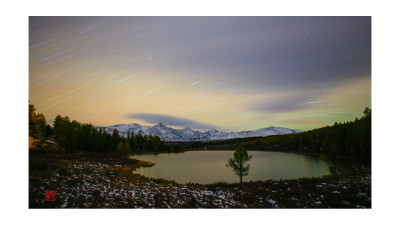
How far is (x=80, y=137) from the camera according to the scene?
2395 inches

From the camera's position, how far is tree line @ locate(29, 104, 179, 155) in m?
21.3

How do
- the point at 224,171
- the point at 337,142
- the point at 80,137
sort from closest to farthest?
the point at 224,171
the point at 337,142
the point at 80,137

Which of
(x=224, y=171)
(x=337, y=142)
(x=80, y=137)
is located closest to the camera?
(x=224, y=171)

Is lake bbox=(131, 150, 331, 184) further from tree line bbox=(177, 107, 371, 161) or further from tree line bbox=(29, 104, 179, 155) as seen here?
tree line bbox=(29, 104, 179, 155)

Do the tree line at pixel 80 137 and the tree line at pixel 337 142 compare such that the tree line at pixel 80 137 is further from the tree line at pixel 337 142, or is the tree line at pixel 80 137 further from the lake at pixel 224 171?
the tree line at pixel 337 142

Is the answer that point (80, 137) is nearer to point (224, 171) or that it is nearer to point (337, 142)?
point (224, 171)

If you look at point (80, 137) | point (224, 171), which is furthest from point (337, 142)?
point (80, 137)

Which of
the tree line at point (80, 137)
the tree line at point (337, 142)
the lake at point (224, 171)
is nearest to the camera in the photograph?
the tree line at point (80, 137)

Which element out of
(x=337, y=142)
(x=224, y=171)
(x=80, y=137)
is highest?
(x=337, y=142)

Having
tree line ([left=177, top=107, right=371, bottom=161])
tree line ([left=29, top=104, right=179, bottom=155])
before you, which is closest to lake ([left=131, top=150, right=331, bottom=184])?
tree line ([left=177, top=107, right=371, bottom=161])

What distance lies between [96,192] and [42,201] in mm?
3834

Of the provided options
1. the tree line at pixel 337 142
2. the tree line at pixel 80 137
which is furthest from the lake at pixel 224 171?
the tree line at pixel 80 137

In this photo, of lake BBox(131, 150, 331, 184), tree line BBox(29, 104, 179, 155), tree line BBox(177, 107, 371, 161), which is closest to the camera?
tree line BBox(29, 104, 179, 155)

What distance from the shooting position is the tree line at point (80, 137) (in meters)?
21.3
